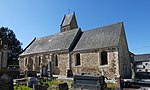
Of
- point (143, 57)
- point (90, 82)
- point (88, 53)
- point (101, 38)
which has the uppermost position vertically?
point (101, 38)

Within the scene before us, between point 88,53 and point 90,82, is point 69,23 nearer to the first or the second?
point 88,53

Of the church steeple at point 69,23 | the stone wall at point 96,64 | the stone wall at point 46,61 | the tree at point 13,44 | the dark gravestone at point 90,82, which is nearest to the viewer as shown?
the dark gravestone at point 90,82

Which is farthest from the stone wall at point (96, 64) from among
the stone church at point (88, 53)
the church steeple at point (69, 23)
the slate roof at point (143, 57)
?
the slate roof at point (143, 57)

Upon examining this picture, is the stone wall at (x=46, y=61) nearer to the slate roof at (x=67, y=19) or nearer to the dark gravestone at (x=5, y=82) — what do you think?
the slate roof at (x=67, y=19)

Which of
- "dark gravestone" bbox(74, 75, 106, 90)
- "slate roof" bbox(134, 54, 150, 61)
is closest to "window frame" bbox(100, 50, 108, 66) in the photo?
"dark gravestone" bbox(74, 75, 106, 90)

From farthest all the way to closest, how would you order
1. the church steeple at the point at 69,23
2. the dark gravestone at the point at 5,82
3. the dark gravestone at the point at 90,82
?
the church steeple at the point at 69,23
the dark gravestone at the point at 90,82
the dark gravestone at the point at 5,82

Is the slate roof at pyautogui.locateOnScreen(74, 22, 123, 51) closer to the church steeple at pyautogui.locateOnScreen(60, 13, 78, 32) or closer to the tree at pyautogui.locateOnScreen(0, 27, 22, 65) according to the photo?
the church steeple at pyautogui.locateOnScreen(60, 13, 78, 32)

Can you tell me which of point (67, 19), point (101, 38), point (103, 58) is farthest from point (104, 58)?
point (67, 19)

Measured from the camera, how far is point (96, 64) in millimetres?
24062

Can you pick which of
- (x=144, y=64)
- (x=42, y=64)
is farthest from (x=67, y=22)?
(x=144, y=64)

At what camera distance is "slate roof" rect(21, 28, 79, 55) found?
2914 centimetres

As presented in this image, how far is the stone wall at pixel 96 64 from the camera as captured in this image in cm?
2220

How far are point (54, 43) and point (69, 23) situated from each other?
16.3 metres

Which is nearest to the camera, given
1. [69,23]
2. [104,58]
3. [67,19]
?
[104,58]
